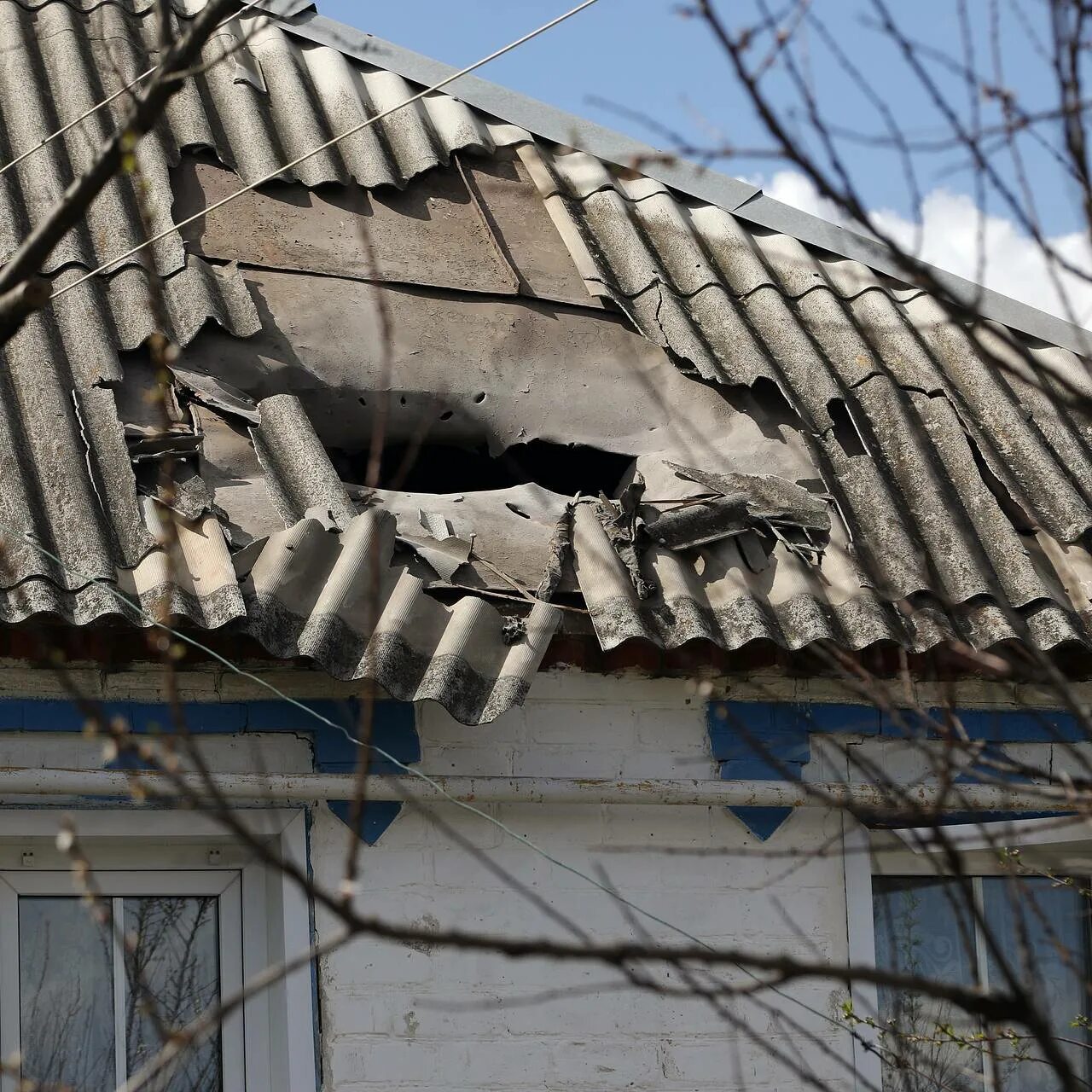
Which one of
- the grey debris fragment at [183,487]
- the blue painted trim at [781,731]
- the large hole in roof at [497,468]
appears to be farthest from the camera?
the large hole in roof at [497,468]

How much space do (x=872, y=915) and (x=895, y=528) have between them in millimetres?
1018

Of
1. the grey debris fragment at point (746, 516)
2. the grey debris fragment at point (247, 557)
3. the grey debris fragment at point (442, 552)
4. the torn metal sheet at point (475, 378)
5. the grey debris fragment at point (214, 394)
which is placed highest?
the torn metal sheet at point (475, 378)

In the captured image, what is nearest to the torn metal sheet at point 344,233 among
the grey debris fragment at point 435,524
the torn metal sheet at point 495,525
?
the torn metal sheet at point 495,525

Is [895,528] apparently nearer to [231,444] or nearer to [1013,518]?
[1013,518]

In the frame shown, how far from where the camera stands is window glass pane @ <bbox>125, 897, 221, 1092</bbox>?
3.70 metres

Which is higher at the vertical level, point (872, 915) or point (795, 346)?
point (795, 346)

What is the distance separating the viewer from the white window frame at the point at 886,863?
400 centimetres

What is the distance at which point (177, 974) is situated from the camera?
12.4ft

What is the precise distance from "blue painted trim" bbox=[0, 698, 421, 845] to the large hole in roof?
45.7 inches

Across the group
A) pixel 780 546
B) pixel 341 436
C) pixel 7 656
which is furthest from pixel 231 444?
pixel 780 546

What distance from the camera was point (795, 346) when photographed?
5.07 metres

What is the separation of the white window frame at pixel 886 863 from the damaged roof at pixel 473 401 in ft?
1.62

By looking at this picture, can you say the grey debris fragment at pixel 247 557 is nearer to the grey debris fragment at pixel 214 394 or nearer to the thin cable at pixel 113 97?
the grey debris fragment at pixel 214 394

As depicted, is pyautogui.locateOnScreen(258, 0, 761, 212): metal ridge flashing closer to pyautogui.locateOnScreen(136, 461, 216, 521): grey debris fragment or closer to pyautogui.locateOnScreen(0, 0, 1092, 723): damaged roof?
pyautogui.locateOnScreen(0, 0, 1092, 723): damaged roof
